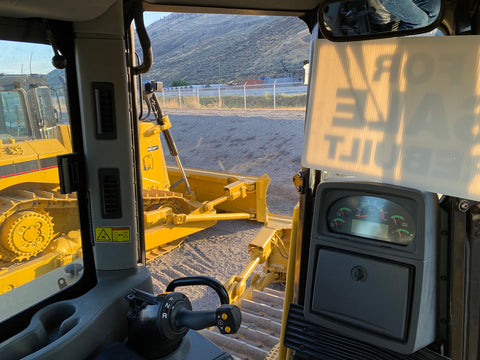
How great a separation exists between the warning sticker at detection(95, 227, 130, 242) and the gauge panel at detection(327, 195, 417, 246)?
45.9 inches

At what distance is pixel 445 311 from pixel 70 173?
6.33 feet

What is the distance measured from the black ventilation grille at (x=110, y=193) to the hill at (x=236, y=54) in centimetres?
3176

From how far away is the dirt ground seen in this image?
6.27 m

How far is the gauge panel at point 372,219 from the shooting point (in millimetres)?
1717

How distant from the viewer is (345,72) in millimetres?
1746

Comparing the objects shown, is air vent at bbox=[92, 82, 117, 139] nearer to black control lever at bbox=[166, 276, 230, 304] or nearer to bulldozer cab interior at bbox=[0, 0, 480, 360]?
bulldozer cab interior at bbox=[0, 0, 480, 360]

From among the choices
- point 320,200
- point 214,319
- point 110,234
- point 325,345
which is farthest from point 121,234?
point 325,345

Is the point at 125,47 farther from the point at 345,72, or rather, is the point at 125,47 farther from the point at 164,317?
the point at 164,317

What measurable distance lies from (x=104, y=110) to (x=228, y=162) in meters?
16.4

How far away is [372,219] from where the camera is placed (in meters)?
1.81

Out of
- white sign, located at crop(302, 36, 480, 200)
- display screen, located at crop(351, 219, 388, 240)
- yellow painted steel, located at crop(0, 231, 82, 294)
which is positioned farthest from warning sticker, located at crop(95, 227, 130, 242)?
display screen, located at crop(351, 219, 388, 240)

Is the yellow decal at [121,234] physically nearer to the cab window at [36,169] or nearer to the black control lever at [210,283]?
the cab window at [36,169]

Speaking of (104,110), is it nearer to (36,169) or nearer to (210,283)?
(36,169)

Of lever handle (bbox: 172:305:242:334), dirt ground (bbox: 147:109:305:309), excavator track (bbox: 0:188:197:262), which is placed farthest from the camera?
dirt ground (bbox: 147:109:305:309)
